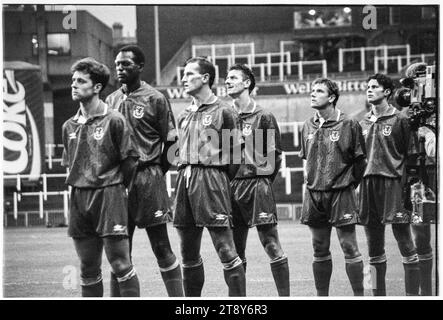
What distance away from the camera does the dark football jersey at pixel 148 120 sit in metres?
5.85

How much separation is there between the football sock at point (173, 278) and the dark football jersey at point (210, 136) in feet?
1.99

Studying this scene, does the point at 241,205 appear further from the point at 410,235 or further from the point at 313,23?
the point at 313,23

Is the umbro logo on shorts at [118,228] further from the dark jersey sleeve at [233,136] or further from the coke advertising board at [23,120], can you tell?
the coke advertising board at [23,120]

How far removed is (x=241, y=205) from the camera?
629 centimetres

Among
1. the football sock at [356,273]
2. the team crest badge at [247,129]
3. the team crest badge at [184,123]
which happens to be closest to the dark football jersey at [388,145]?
the football sock at [356,273]

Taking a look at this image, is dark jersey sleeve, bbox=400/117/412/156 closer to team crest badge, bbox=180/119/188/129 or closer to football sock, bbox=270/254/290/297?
football sock, bbox=270/254/290/297

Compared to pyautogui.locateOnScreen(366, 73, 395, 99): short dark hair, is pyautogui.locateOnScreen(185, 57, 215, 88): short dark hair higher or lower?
higher

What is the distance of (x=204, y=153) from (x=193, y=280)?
0.75 meters

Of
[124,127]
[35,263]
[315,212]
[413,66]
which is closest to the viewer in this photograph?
[124,127]

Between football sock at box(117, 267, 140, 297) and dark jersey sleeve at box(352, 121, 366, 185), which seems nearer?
football sock at box(117, 267, 140, 297)

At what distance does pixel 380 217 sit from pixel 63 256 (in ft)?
10.5

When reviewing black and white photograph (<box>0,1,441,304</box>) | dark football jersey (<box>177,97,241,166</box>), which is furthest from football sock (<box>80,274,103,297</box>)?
dark football jersey (<box>177,97,241,166</box>)

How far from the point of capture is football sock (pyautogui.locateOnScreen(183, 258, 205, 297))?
5.82m

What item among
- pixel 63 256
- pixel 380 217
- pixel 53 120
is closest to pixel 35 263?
pixel 63 256
